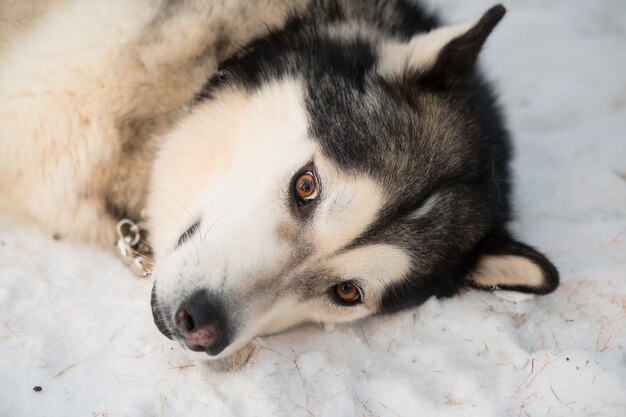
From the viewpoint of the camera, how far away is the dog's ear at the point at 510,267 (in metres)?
3.11

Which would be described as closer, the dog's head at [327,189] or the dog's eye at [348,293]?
the dog's head at [327,189]

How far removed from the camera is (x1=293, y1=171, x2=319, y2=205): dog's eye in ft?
9.04

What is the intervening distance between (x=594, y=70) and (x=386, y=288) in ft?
13.8

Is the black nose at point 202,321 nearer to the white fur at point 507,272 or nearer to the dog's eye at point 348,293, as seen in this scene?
the dog's eye at point 348,293

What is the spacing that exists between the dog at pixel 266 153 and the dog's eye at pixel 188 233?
0.02 meters

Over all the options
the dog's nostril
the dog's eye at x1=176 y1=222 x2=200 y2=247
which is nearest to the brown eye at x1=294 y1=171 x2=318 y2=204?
the dog's eye at x1=176 y1=222 x2=200 y2=247

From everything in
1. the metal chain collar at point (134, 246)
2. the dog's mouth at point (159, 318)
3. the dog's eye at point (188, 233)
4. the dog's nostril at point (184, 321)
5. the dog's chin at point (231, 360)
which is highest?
the dog's eye at point (188, 233)

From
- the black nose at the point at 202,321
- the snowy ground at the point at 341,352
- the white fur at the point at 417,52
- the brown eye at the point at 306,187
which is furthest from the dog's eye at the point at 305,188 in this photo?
the snowy ground at the point at 341,352

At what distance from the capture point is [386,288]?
304 centimetres

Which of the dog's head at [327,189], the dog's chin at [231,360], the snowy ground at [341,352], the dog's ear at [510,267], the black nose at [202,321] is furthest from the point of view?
the dog's ear at [510,267]

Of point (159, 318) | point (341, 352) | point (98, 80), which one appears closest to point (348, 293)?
point (341, 352)

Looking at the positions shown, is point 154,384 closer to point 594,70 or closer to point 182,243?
point 182,243

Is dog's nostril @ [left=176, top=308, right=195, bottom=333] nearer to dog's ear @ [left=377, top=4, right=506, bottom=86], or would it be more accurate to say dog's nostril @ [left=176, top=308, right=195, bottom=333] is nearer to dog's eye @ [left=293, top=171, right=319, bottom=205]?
dog's eye @ [left=293, top=171, right=319, bottom=205]

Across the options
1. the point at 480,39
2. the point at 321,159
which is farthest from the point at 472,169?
the point at 321,159
